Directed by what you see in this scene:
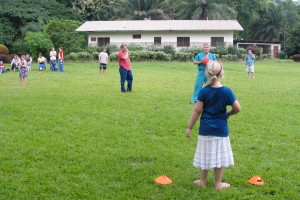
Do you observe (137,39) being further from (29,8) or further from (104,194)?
(104,194)

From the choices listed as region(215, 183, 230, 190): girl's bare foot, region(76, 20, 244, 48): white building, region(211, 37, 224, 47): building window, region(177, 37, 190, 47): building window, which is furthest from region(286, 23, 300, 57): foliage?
region(215, 183, 230, 190): girl's bare foot

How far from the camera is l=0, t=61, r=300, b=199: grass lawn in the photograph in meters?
4.87

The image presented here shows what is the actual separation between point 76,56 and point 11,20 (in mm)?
13352

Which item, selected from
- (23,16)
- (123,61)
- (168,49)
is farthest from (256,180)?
(23,16)

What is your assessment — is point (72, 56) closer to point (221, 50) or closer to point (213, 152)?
point (221, 50)

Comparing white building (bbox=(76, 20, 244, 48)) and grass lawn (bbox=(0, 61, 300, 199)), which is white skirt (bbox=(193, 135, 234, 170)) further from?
white building (bbox=(76, 20, 244, 48))

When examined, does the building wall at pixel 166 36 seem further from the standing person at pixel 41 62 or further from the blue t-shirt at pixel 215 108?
the blue t-shirt at pixel 215 108

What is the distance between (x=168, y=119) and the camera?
8953 millimetres

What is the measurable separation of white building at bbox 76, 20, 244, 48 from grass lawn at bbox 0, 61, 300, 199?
3269 cm

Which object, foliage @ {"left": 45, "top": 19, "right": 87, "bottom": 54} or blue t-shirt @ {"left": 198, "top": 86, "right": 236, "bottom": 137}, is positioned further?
foliage @ {"left": 45, "top": 19, "right": 87, "bottom": 54}

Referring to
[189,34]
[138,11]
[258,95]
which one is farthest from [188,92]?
[138,11]

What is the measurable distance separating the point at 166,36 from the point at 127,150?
38.8 metres

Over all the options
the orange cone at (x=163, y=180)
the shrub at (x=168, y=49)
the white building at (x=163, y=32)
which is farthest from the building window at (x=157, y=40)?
the orange cone at (x=163, y=180)

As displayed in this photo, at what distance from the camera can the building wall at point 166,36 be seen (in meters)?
43.9
